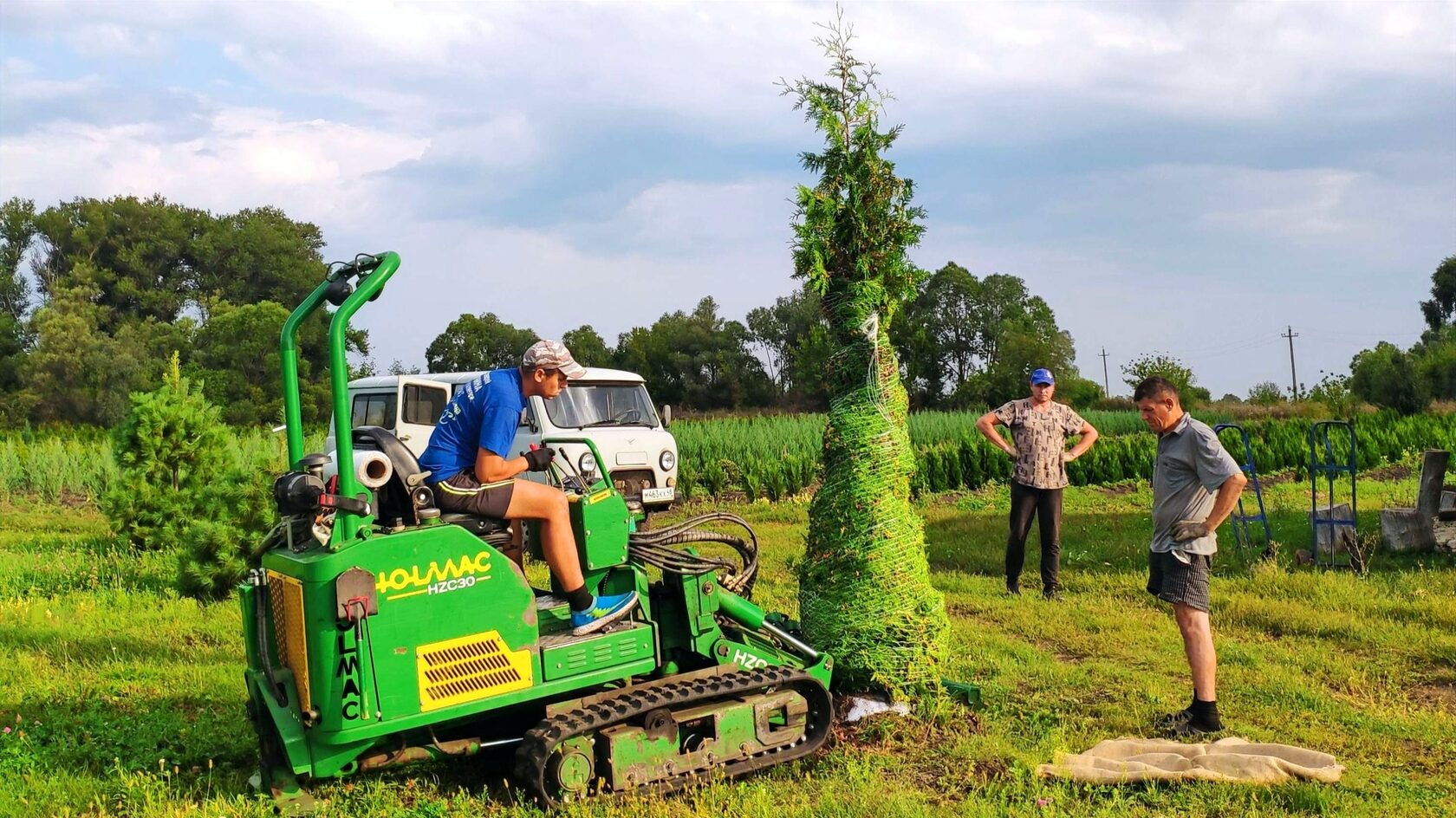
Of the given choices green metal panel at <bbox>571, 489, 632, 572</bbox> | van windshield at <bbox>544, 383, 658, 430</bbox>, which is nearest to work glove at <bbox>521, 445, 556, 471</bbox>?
green metal panel at <bbox>571, 489, 632, 572</bbox>

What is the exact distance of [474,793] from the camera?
16.6 ft

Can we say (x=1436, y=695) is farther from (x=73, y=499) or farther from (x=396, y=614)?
(x=73, y=499)

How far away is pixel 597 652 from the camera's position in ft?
16.3

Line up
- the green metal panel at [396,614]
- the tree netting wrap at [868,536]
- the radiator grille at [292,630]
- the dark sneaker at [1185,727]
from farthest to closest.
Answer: the tree netting wrap at [868,536], the dark sneaker at [1185,727], the radiator grille at [292,630], the green metal panel at [396,614]

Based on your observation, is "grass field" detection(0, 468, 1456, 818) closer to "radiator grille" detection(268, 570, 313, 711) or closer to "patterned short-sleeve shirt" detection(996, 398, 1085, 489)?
"radiator grille" detection(268, 570, 313, 711)

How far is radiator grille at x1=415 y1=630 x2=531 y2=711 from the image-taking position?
→ 4.50 meters

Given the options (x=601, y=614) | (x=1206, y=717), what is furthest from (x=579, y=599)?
(x=1206, y=717)

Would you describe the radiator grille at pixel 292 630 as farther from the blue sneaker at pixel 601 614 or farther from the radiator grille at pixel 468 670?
the blue sneaker at pixel 601 614

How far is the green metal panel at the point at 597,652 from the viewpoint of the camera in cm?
484

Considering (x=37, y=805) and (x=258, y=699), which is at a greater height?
(x=258, y=699)

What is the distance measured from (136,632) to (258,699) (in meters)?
4.16

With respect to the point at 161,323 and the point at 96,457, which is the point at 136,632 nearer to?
the point at 96,457

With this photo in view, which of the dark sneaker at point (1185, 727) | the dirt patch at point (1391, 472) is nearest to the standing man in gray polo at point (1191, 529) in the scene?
the dark sneaker at point (1185, 727)

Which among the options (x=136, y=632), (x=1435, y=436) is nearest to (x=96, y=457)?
(x=136, y=632)
